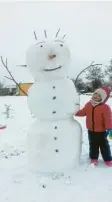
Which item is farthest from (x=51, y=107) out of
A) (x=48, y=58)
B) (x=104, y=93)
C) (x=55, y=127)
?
(x=104, y=93)

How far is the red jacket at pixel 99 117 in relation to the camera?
12.3 feet

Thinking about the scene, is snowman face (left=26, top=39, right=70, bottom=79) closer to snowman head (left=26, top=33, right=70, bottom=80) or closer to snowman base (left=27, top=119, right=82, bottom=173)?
snowman head (left=26, top=33, right=70, bottom=80)

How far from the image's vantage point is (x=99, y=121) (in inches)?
149

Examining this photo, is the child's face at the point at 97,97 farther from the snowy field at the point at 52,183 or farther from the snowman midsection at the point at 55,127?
the snowy field at the point at 52,183

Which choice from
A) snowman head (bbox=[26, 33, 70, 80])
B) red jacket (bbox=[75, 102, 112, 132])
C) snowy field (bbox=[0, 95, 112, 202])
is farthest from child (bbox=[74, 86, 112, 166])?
snowman head (bbox=[26, 33, 70, 80])

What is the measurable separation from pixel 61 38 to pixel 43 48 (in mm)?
309

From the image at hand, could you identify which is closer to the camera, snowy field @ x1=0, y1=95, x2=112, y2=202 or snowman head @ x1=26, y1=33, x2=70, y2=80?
snowy field @ x1=0, y1=95, x2=112, y2=202

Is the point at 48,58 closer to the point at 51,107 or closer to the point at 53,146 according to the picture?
the point at 51,107

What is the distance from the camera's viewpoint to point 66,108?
144 inches

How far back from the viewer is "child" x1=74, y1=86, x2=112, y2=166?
→ 12.4 ft

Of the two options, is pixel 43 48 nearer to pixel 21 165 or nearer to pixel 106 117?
pixel 106 117

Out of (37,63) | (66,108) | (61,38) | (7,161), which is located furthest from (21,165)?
(61,38)

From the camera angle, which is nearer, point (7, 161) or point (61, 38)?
point (61, 38)

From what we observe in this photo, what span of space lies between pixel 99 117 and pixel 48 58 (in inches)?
34.8
